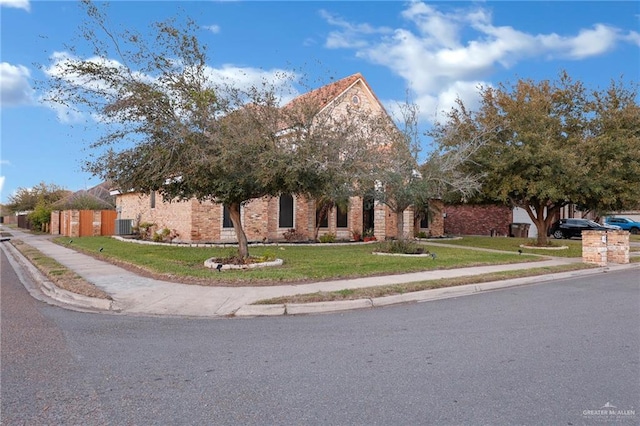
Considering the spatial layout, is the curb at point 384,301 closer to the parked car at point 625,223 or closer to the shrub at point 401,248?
the shrub at point 401,248

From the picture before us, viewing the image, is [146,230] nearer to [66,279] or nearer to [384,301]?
[66,279]

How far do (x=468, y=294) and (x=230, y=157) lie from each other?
6476 mm

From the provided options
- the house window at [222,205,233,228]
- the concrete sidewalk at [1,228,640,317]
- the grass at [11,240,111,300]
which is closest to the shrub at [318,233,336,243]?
the house window at [222,205,233,228]

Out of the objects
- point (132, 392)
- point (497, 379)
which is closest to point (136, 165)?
point (132, 392)

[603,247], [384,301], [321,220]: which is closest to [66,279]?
[384,301]

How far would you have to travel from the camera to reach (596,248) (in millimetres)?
16016

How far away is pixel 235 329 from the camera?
7.19 m

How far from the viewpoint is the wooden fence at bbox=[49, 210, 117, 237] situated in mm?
29203

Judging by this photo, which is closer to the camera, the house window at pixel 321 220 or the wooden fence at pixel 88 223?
the house window at pixel 321 220

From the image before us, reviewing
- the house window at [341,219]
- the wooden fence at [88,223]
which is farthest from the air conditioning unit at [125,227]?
the house window at [341,219]

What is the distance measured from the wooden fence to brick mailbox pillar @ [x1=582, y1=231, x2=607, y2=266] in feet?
86.0

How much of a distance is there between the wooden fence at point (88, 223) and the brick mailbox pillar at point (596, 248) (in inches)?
1031

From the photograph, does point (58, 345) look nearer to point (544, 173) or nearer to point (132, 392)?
point (132, 392)

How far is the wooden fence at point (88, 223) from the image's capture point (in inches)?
1150
